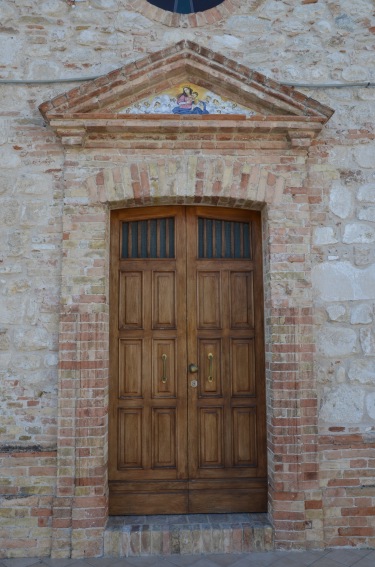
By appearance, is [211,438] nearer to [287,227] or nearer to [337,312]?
[337,312]

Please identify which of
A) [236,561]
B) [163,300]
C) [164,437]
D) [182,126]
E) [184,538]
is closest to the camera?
[236,561]

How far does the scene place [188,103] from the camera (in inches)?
181

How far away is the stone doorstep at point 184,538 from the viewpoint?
13.5 feet

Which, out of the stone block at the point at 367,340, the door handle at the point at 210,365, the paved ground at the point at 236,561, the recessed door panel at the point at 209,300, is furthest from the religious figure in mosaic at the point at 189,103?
the paved ground at the point at 236,561

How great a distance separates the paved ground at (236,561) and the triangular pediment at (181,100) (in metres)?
3.56

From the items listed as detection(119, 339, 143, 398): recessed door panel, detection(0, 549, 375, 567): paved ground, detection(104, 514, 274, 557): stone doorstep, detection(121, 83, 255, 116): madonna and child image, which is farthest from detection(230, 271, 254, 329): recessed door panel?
detection(0, 549, 375, 567): paved ground

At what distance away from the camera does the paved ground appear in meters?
3.95

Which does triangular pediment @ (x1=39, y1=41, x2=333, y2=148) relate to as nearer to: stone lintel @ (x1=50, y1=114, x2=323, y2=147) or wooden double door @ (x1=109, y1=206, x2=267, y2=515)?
stone lintel @ (x1=50, y1=114, x2=323, y2=147)

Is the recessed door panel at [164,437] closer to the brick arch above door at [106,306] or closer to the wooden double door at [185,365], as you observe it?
the wooden double door at [185,365]

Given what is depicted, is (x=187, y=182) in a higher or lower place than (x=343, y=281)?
higher

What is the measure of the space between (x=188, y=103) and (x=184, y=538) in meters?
3.86

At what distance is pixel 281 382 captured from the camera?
4.32 metres

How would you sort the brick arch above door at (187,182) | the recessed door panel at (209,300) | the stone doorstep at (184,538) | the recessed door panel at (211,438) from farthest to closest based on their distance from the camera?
the recessed door panel at (209,300), the recessed door panel at (211,438), the brick arch above door at (187,182), the stone doorstep at (184,538)

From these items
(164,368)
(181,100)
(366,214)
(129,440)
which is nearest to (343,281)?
(366,214)
